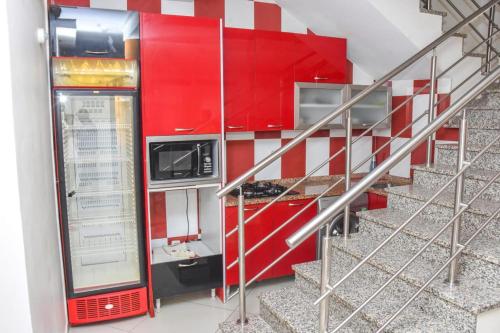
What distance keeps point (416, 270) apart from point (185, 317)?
5.79 ft

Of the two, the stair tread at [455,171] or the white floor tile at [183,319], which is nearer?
the stair tread at [455,171]

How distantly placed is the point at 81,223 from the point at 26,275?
146cm

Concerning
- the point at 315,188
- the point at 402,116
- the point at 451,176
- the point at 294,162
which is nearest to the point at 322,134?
the point at 294,162

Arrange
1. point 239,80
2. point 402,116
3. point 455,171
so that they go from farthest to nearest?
point 402,116 < point 239,80 < point 455,171

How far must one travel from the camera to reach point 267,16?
3711mm

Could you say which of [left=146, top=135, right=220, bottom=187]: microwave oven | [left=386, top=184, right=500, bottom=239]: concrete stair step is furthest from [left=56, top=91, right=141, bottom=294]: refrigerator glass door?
[left=386, top=184, right=500, bottom=239]: concrete stair step

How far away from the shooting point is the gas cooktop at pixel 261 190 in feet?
11.1

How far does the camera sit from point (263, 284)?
358cm

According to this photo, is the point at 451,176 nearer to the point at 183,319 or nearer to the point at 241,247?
the point at 241,247

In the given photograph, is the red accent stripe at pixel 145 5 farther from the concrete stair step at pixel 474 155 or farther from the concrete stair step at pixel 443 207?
the concrete stair step at pixel 474 155

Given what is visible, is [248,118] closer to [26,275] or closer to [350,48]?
[350,48]

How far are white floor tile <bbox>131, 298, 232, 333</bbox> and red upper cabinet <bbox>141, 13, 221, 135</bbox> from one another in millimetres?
1345

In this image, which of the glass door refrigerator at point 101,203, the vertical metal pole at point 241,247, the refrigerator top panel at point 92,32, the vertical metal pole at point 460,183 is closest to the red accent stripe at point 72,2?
the refrigerator top panel at point 92,32

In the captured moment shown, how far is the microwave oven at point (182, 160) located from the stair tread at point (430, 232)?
120 cm
